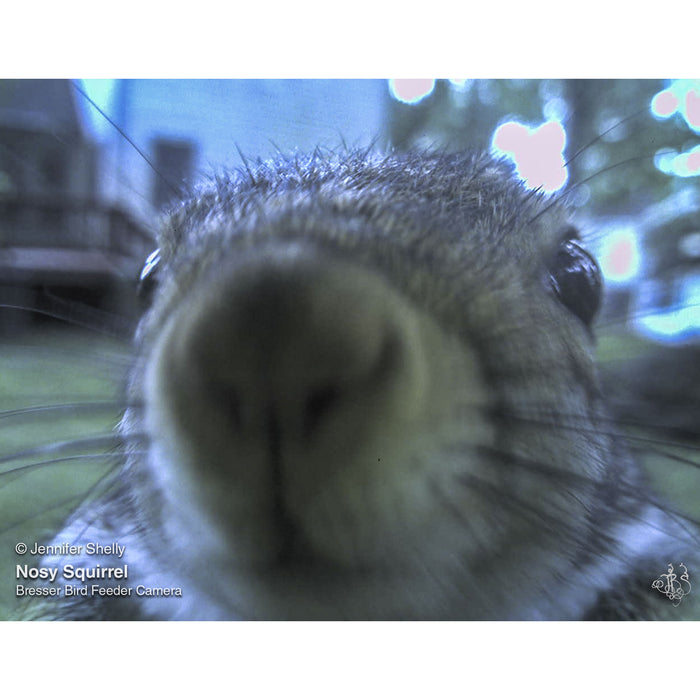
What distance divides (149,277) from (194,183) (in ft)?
0.78

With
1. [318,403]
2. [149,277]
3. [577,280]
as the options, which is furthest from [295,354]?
[577,280]

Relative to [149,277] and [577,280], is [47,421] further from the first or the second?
[577,280]

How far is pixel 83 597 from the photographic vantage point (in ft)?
5.13

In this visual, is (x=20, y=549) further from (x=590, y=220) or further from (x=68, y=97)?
(x=590, y=220)

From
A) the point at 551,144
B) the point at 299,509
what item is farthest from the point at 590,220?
the point at 299,509

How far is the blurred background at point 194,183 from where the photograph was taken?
1522mm

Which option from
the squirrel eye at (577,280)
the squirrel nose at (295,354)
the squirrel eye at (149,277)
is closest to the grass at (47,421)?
the squirrel eye at (149,277)

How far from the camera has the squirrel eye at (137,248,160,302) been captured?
1494mm

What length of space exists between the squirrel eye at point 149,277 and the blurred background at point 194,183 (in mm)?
33

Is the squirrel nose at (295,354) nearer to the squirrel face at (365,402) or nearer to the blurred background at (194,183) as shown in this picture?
the squirrel face at (365,402)

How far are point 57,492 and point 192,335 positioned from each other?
0.72 m

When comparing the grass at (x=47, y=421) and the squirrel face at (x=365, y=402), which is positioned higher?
the squirrel face at (x=365, y=402)

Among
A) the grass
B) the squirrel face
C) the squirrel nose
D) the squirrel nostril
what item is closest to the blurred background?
the grass

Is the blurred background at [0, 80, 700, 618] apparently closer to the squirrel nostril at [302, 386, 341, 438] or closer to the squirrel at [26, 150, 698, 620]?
the squirrel at [26, 150, 698, 620]
